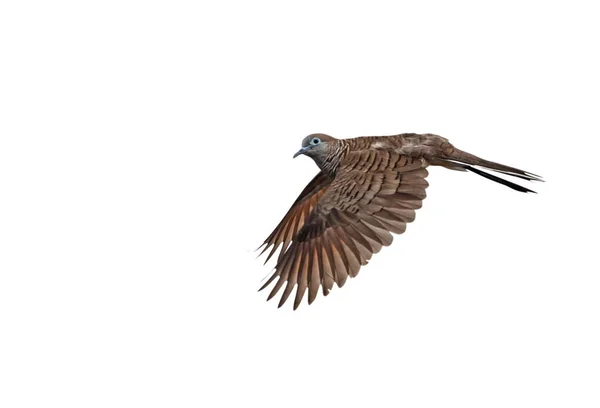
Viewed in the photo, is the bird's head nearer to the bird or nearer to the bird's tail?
the bird

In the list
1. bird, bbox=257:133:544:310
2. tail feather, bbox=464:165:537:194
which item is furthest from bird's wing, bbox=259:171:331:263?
tail feather, bbox=464:165:537:194

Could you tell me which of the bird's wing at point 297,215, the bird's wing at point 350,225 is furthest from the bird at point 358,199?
the bird's wing at point 297,215

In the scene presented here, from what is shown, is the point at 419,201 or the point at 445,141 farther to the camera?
the point at 445,141

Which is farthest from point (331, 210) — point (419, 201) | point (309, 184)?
point (309, 184)

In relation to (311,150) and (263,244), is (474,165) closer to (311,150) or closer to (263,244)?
(311,150)

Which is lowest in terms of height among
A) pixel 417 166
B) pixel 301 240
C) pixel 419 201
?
pixel 301 240

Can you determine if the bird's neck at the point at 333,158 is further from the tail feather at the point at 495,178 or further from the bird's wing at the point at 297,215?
the tail feather at the point at 495,178
